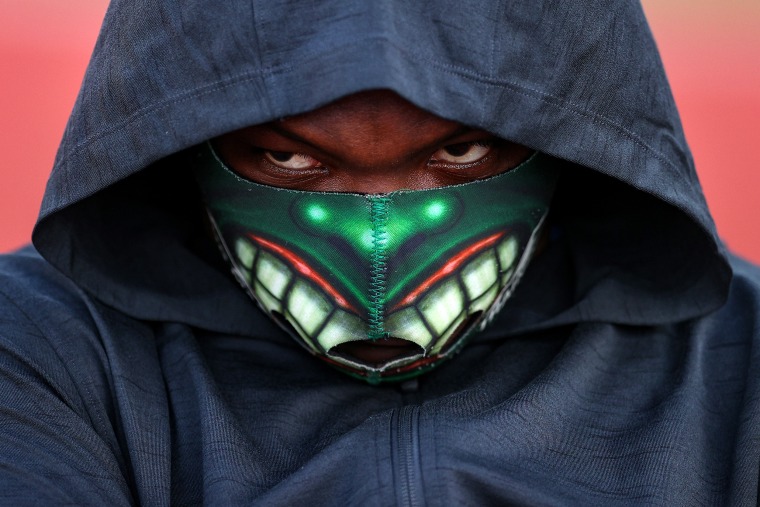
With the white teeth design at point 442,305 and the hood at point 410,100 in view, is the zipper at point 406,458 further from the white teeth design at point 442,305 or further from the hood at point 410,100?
the hood at point 410,100

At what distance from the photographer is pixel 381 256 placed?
1501mm

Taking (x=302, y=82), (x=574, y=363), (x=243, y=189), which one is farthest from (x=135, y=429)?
(x=574, y=363)

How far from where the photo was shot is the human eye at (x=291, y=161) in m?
1.54

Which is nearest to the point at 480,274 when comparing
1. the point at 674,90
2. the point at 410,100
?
the point at 410,100

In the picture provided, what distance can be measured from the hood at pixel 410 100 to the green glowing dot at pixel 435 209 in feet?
0.61

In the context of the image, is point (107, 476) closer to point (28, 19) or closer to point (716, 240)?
point (716, 240)

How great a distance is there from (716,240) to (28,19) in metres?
4.56

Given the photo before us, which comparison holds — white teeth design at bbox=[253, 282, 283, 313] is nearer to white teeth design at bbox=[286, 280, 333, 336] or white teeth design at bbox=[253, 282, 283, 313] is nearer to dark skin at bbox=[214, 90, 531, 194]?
white teeth design at bbox=[286, 280, 333, 336]

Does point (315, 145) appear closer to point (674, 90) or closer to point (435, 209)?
point (435, 209)

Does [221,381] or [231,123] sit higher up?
[231,123]

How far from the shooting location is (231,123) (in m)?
1.37

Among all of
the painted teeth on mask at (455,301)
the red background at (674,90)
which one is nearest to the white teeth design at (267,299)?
the painted teeth on mask at (455,301)

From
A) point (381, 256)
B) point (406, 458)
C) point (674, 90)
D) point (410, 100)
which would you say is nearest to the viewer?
point (410, 100)

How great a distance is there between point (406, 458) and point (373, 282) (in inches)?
10.7
